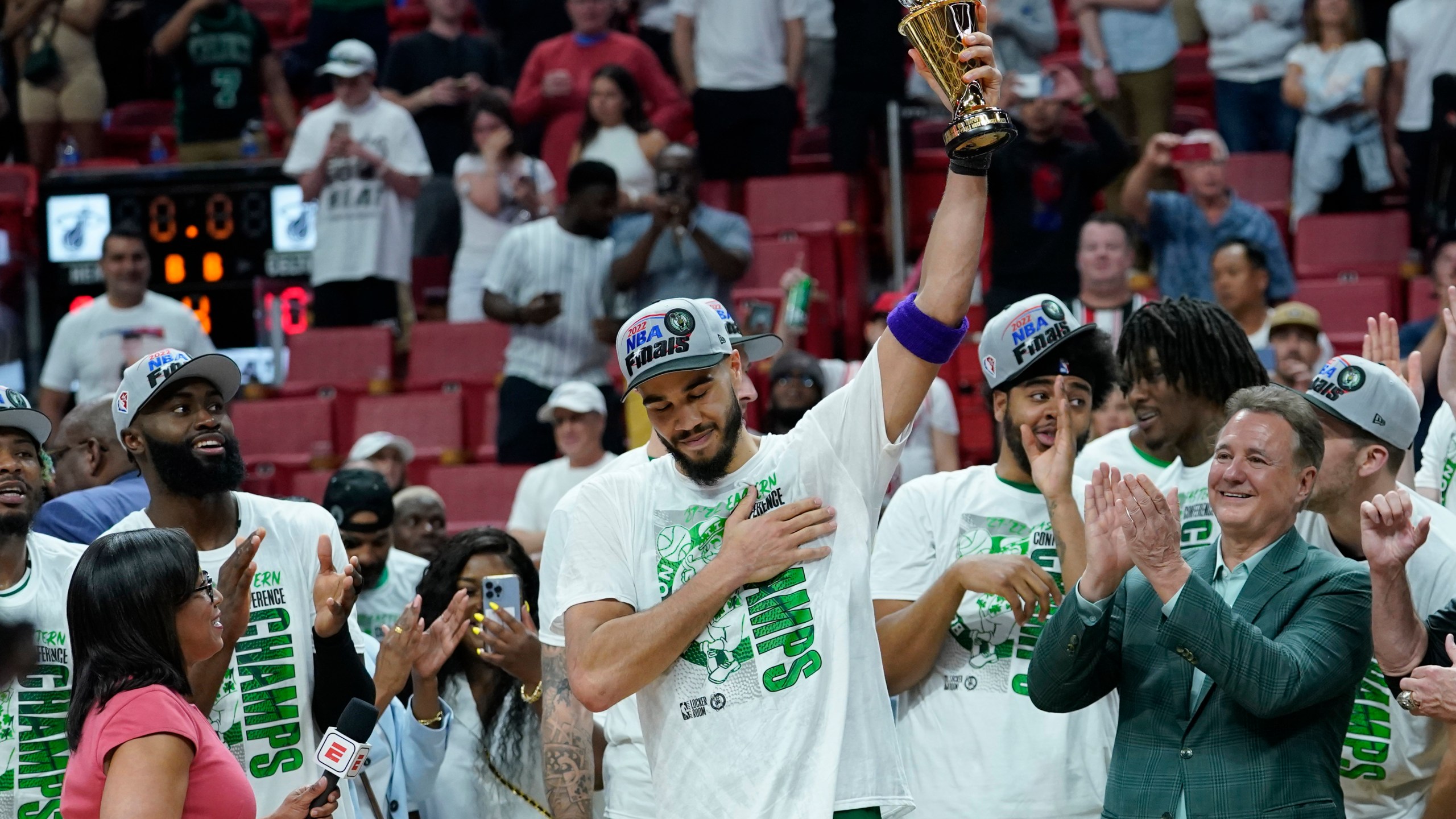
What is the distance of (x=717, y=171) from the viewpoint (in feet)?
38.3

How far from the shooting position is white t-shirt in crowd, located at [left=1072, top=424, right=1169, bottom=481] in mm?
5199

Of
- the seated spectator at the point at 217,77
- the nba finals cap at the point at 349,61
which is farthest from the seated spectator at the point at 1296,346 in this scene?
the seated spectator at the point at 217,77

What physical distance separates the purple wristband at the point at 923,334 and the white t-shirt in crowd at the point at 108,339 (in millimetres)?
7012

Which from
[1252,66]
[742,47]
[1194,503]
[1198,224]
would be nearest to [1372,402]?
[1194,503]

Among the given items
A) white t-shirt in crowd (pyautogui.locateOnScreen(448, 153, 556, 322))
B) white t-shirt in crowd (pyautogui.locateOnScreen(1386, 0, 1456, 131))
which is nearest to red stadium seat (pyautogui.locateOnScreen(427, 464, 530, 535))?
white t-shirt in crowd (pyautogui.locateOnScreen(448, 153, 556, 322))

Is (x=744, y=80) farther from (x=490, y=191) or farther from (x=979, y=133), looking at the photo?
(x=979, y=133)

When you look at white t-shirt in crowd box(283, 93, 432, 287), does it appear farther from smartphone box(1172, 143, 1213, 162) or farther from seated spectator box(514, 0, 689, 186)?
smartphone box(1172, 143, 1213, 162)

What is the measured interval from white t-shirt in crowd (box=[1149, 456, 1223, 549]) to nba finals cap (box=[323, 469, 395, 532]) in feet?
9.52

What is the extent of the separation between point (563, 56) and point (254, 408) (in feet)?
10.0

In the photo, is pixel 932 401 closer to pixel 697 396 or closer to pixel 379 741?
pixel 379 741

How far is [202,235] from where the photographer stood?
12.2 meters

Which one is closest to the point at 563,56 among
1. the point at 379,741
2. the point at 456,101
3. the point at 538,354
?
the point at 456,101

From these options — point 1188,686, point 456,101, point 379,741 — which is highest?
point 456,101

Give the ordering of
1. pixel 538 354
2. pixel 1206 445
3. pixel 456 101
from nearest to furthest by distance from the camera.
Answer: pixel 1206 445, pixel 538 354, pixel 456 101
